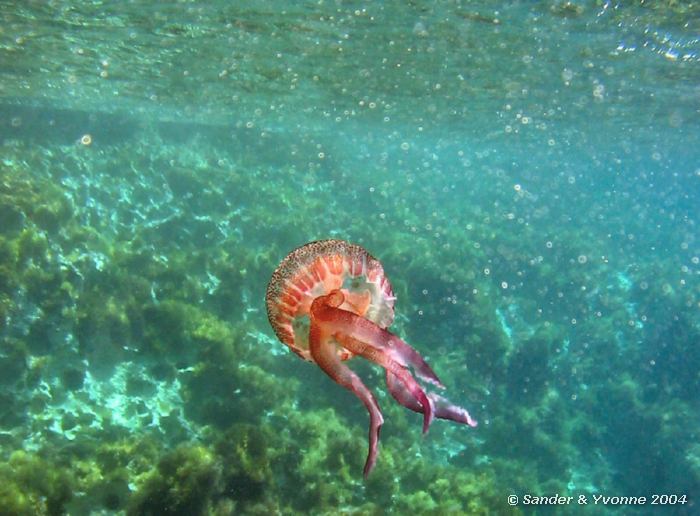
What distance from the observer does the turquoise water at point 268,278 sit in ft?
26.4

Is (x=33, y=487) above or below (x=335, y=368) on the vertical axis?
below

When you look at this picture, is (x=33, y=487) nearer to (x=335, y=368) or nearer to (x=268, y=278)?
(x=335, y=368)

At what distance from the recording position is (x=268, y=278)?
43.9ft

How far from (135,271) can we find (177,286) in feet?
4.30

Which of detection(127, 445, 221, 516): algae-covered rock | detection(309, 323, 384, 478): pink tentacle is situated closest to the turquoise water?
detection(127, 445, 221, 516): algae-covered rock

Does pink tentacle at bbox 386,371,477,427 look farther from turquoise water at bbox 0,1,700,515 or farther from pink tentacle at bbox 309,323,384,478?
turquoise water at bbox 0,1,700,515

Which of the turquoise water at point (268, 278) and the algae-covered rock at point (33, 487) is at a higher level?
the turquoise water at point (268, 278)

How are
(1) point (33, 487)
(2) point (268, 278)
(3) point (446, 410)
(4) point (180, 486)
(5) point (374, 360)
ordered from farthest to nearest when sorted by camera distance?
(2) point (268, 278) < (4) point (180, 486) < (1) point (33, 487) < (5) point (374, 360) < (3) point (446, 410)

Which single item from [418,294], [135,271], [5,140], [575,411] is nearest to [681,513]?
[575,411]

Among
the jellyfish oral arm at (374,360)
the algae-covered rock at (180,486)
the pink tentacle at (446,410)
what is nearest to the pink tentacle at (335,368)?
the jellyfish oral arm at (374,360)

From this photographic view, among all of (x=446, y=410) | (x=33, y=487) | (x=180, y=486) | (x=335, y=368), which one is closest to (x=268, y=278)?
(x=180, y=486)

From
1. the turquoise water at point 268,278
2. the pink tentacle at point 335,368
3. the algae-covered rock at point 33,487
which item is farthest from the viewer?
the turquoise water at point 268,278

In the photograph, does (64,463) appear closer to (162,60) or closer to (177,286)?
(177,286)

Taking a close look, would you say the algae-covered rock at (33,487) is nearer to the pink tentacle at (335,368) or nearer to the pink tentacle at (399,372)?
the pink tentacle at (335,368)
